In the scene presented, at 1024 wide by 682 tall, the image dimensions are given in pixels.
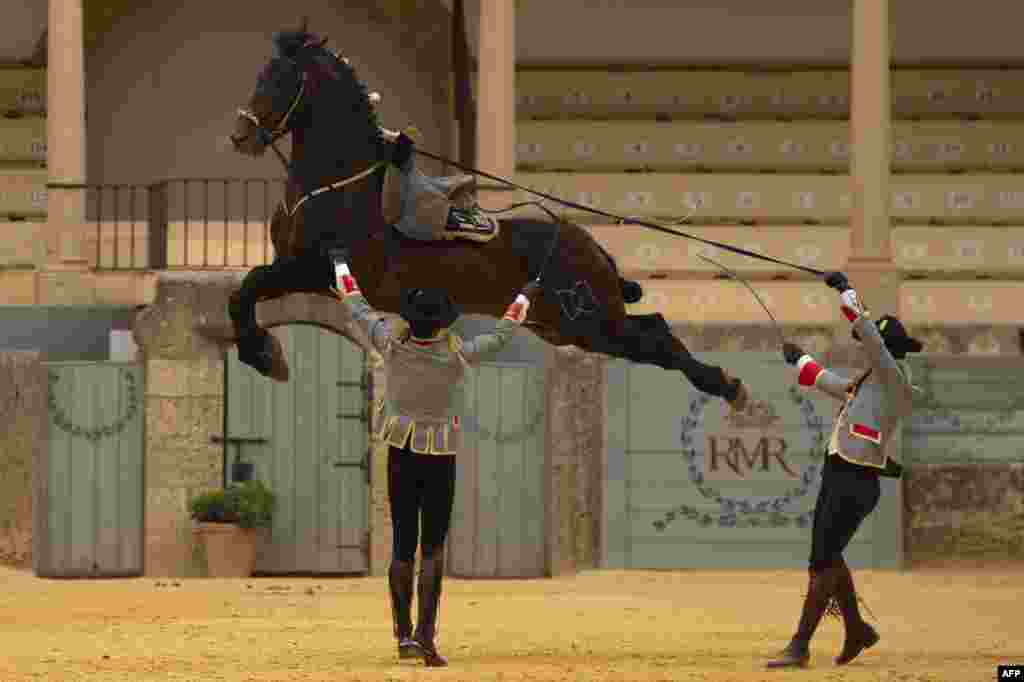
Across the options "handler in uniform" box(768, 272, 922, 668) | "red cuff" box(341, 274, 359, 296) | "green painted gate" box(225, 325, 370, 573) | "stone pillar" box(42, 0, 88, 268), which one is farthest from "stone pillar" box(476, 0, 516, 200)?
"red cuff" box(341, 274, 359, 296)

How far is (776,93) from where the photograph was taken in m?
26.1

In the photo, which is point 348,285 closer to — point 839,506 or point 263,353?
point 263,353

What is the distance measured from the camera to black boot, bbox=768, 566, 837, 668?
508 inches

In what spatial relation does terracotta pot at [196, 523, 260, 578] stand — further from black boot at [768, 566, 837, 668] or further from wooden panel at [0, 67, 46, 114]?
black boot at [768, 566, 837, 668]

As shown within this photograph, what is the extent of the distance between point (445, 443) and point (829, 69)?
14.5 meters

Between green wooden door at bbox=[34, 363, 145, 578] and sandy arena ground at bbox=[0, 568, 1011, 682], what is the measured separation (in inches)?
15.6

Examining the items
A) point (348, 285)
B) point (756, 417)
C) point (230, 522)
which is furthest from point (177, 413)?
point (348, 285)

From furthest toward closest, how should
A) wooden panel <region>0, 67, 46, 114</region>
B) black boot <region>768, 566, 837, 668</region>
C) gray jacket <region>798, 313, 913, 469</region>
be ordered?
wooden panel <region>0, 67, 46, 114</region>, black boot <region>768, 566, 837, 668</region>, gray jacket <region>798, 313, 913, 469</region>

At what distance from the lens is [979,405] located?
21.0m

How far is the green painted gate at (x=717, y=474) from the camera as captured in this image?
2067 centimetres

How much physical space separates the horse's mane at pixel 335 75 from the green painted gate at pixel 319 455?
335 inches

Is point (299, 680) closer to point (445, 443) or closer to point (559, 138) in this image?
point (445, 443)

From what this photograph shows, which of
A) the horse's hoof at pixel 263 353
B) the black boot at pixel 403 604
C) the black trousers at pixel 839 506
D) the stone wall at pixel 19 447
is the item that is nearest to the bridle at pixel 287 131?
the horse's hoof at pixel 263 353

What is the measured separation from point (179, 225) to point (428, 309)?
40.2ft
